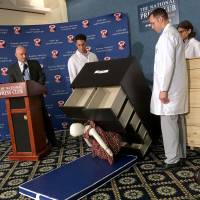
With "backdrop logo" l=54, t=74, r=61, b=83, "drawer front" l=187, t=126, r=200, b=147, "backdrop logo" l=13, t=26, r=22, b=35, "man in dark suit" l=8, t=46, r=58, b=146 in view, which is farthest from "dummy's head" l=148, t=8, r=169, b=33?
"backdrop logo" l=13, t=26, r=22, b=35

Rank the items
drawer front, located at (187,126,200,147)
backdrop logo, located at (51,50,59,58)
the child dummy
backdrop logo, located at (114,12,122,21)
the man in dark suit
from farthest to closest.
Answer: backdrop logo, located at (51,50,59,58) → backdrop logo, located at (114,12,122,21) → the man in dark suit → drawer front, located at (187,126,200,147) → the child dummy

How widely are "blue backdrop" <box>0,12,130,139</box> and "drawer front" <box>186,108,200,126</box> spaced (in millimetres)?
2056

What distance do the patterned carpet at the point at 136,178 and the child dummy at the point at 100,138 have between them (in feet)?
0.87

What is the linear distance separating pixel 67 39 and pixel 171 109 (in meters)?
3.12

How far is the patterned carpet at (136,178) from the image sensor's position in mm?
2307

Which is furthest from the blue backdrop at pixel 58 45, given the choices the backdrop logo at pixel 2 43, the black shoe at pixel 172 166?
the black shoe at pixel 172 166

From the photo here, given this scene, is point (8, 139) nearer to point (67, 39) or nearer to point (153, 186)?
point (67, 39)

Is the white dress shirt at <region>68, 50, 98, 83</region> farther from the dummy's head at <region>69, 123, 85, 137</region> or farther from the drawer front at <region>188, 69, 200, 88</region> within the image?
the drawer front at <region>188, 69, 200, 88</region>

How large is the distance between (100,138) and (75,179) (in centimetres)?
51

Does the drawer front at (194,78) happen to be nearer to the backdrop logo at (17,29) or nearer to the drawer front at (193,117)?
the drawer front at (193,117)

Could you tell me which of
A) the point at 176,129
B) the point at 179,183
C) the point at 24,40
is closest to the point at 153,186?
the point at 179,183

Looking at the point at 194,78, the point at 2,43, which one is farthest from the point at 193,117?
the point at 2,43

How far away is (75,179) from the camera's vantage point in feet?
8.34

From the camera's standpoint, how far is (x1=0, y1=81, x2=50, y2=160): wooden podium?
342 cm
